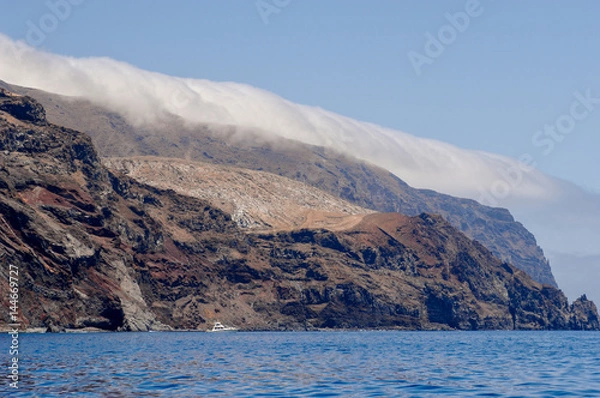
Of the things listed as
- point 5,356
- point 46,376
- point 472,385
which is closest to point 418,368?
point 472,385

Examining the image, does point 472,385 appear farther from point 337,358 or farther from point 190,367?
point 337,358

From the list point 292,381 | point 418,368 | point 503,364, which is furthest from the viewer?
point 503,364

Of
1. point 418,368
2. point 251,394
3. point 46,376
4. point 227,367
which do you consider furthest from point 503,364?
Result: point 46,376

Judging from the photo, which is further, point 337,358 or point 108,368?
point 337,358

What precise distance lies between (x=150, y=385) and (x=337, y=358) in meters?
46.9

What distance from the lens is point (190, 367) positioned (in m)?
89.7

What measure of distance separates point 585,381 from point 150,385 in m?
39.2

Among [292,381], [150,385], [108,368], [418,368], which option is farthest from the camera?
[418,368]

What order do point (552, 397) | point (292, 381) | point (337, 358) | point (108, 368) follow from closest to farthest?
point (552, 397) → point (292, 381) → point (108, 368) → point (337, 358)

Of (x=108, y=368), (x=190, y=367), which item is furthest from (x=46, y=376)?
(x=190, y=367)

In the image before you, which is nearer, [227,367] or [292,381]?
[292,381]

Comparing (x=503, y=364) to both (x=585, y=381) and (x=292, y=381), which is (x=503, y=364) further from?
(x=292, y=381)

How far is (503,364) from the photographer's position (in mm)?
98688

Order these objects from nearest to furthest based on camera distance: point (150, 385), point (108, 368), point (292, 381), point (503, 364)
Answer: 1. point (150, 385)
2. point (292, 381)
3. point (108, 368)
4. point (503, 364)
